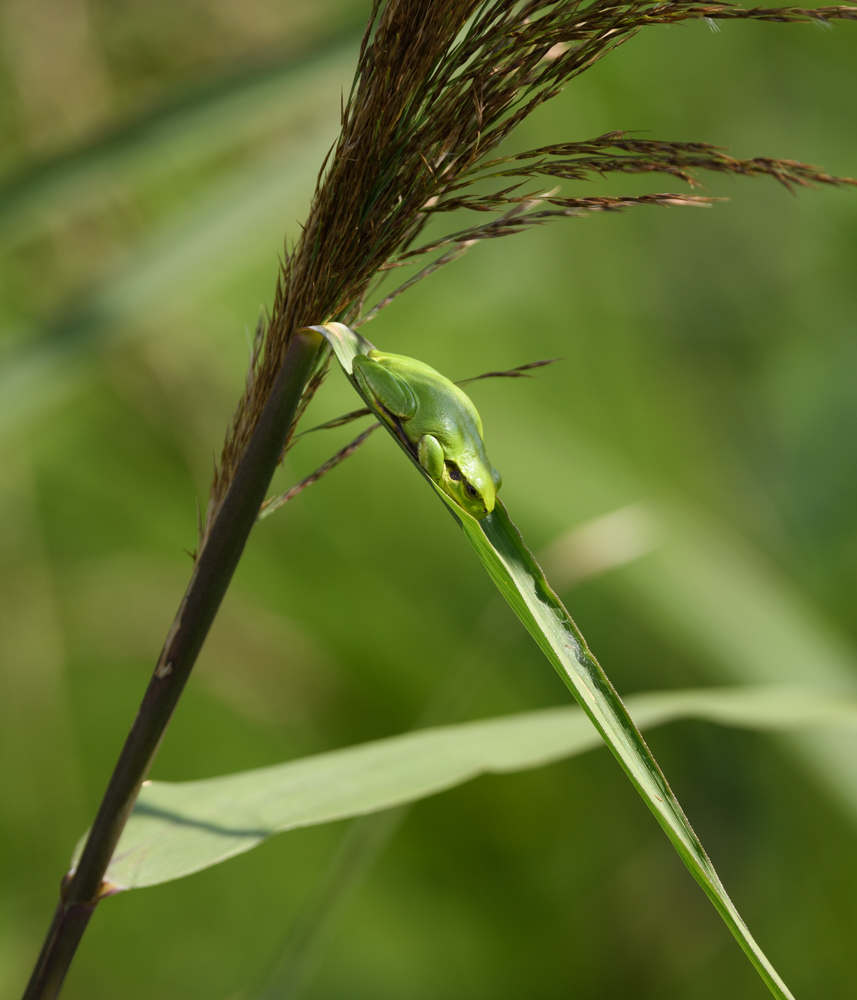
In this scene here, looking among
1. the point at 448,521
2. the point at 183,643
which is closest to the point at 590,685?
the point at 183,643

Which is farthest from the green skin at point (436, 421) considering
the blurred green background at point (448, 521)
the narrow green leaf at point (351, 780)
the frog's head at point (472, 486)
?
the blurred green background at point (448, 521)

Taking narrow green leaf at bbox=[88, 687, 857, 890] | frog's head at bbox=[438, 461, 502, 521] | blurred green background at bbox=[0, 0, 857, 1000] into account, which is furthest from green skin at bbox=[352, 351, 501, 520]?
blurred green background at bbox=[0, 0, 857, 1000]

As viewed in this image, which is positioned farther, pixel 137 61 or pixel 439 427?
pixel 137 61

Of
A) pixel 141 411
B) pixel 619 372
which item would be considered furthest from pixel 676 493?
pixel 141 411

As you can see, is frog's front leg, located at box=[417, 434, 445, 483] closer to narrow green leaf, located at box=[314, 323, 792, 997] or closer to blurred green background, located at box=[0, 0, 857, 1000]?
narrow green leaf, located at box=[314, 323, 792, 997]

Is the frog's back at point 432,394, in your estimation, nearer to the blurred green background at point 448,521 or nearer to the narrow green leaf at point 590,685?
the narrow green leaf at point 590,685

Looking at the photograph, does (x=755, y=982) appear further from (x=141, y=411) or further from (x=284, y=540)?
(x=141, y=411)
